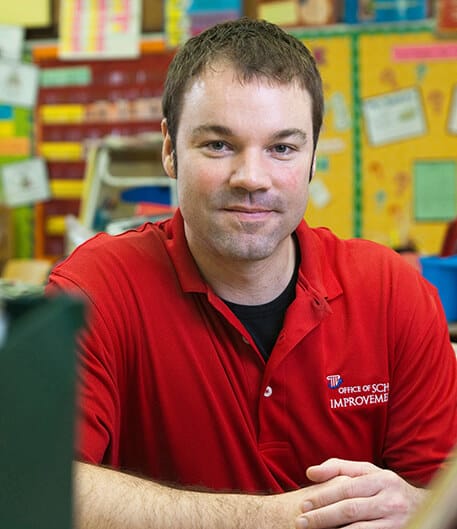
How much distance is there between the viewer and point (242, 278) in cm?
124

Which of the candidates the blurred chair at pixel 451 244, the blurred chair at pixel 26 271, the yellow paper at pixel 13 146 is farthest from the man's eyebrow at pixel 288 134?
the yellow paper at pixel 13 146

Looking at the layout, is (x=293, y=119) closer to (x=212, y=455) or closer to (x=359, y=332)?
(x=359, y=332)

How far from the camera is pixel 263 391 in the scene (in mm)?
1160

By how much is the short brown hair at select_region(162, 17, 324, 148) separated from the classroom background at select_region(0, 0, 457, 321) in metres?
1.69

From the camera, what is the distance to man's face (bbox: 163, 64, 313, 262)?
1.15 meters

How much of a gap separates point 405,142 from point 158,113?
120 centimetres

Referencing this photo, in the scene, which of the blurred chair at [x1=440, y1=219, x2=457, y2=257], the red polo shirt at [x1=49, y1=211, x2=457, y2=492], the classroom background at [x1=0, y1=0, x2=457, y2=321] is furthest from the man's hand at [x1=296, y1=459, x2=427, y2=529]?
the classroom background at [x1=0, y1=0, x2=457, y2=321]

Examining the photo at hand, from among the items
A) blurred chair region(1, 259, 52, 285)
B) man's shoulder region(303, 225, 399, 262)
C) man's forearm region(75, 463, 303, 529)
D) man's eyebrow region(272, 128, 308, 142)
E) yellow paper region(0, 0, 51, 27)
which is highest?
yellow paper region(0, 0, 51, 27)

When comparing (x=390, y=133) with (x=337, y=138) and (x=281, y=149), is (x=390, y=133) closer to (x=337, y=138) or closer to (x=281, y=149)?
(x=337, y=138)

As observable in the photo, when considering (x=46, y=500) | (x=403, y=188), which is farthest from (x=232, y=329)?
(x=403, y=188)

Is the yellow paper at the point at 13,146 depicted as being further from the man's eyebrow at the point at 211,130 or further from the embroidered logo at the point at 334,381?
the embroidered logo at the point at 334,381

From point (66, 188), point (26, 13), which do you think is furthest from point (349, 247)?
point (26, 13)

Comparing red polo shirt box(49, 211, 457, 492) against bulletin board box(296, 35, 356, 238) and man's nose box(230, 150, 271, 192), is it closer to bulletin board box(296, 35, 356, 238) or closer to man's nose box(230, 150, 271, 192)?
man's nose box(230, 150, 271, 192)

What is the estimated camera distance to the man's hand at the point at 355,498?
0.98 m
